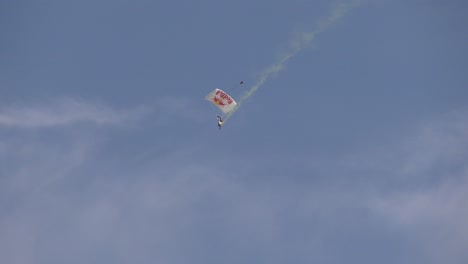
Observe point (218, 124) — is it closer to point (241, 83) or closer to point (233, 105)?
point (233, 105)

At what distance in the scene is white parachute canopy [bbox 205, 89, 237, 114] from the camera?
58.5m

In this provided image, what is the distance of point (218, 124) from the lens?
60.1 meters

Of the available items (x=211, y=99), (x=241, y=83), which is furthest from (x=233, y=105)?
(x=241, y=83)

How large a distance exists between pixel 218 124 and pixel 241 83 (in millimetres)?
8650

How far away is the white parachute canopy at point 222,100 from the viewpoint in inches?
2304

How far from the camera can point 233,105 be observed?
5891cm

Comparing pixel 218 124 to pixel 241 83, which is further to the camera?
pixel 218 124

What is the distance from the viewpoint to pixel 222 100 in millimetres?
58594

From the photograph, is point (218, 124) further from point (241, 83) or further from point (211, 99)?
point (241, 83)

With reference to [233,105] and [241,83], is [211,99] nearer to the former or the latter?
[233,105]

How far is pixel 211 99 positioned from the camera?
193 feet

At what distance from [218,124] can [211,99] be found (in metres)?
3.32
